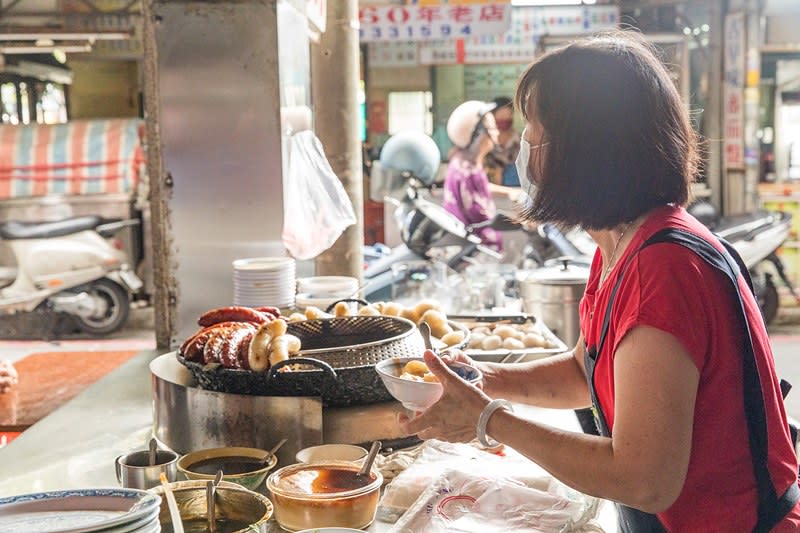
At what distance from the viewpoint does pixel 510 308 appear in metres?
4.55

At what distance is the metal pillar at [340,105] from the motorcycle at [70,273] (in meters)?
5.09

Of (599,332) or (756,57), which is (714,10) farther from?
(599,332)

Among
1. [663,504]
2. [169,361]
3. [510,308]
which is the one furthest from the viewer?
[510,308]

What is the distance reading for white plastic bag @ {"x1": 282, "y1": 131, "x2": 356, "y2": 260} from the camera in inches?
145

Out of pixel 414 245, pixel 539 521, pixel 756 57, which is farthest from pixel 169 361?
pixel 756 57

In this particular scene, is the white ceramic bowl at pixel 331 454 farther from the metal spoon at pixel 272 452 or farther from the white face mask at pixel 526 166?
the white face mask at pixel 526 166

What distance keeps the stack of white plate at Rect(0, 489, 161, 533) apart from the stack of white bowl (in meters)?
1.98

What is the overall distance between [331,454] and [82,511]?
72 cm

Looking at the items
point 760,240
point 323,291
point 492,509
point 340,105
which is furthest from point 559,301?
point 760,240

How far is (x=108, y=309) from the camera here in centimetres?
899

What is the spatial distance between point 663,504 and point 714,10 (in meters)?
10.7

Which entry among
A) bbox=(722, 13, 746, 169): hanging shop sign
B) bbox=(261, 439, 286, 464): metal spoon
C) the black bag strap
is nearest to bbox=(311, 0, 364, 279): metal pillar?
bbox=(261, 439, 286, 464): metal spoon

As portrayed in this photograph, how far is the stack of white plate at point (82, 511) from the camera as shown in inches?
51.3

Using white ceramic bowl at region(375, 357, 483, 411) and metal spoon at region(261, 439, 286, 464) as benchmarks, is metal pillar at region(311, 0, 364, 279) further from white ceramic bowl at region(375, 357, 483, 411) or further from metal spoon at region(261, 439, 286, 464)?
white ceramic bowl at region(375, 357, 483, 411)
